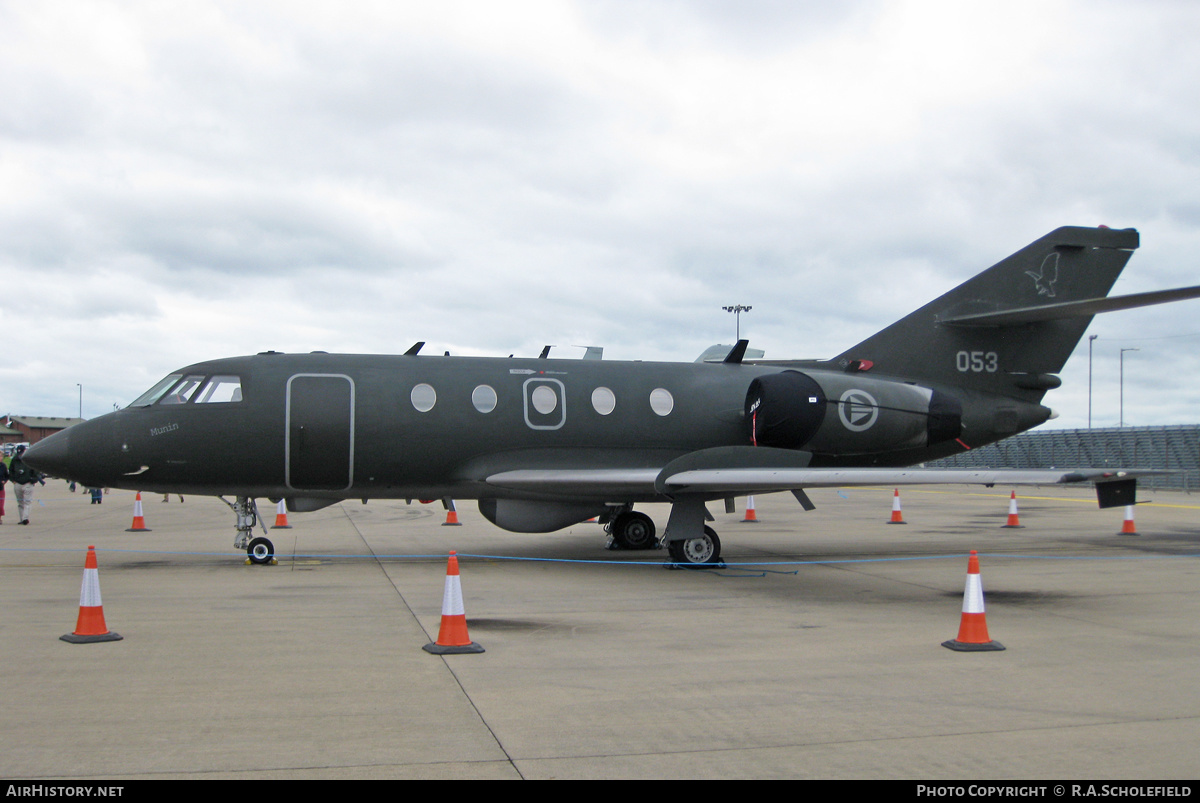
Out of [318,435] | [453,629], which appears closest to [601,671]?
[453,629]

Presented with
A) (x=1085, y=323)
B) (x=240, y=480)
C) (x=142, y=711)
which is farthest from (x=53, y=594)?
(x=1085, y=323)

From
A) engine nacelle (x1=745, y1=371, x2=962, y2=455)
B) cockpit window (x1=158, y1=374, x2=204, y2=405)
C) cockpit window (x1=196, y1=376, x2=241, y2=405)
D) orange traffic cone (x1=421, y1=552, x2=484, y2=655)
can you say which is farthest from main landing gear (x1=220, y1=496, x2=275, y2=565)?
engine nacelle (x1=745, y1=371, x2=962, y2=455)

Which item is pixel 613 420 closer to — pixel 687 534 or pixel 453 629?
pixel 687 534

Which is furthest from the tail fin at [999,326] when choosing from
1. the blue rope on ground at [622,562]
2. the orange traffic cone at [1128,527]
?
the orange traffic cone at [1128,527]

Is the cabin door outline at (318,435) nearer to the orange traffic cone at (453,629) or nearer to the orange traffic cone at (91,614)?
the orange traffic cone at (91,614)

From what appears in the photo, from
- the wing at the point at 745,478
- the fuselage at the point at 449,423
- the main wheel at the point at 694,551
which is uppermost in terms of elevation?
the fuselage at the point at 449,423

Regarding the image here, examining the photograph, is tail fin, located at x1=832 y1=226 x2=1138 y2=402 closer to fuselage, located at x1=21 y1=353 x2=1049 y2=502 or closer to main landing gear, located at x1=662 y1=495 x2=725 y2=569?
fuselage, located at x1=21 y1=353 x2=1049 y2=502

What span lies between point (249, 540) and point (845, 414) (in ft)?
30.3

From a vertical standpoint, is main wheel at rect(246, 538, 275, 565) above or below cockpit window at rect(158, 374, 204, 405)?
below

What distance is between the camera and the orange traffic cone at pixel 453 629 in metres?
7.57

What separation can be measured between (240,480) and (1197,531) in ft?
60.6

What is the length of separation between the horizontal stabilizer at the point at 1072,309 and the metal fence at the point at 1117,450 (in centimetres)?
1901

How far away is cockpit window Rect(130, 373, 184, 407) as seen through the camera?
43.9ft

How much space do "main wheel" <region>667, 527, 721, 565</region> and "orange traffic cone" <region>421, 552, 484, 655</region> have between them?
584cm
